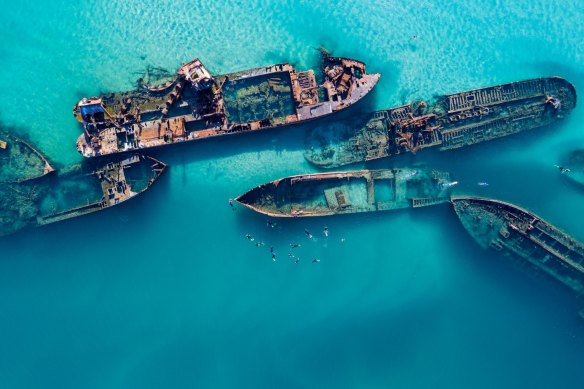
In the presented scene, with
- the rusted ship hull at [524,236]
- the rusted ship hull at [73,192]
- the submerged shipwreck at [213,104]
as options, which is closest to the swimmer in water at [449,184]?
the rusted ship hull at [524,236]

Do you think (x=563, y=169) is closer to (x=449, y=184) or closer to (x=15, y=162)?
(x=449, y=184)

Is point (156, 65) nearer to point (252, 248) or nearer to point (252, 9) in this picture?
point (252, 9)

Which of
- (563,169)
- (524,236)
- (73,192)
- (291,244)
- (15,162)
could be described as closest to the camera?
(524,236)

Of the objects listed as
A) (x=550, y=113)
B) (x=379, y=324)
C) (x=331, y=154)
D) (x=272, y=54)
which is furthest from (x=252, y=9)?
(x=379, y=324)

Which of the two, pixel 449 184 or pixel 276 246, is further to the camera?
pixel 276 246

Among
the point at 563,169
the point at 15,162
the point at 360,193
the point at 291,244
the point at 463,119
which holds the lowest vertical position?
the point at 291,244

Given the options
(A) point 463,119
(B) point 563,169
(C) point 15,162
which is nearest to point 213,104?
(C) point 15,162

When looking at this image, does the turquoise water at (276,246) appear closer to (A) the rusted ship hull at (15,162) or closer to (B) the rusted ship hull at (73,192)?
(A) the rusted ship hull at (15,162)

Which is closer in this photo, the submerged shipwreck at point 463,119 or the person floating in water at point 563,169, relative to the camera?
the submerged shipwreck at point 463,119
